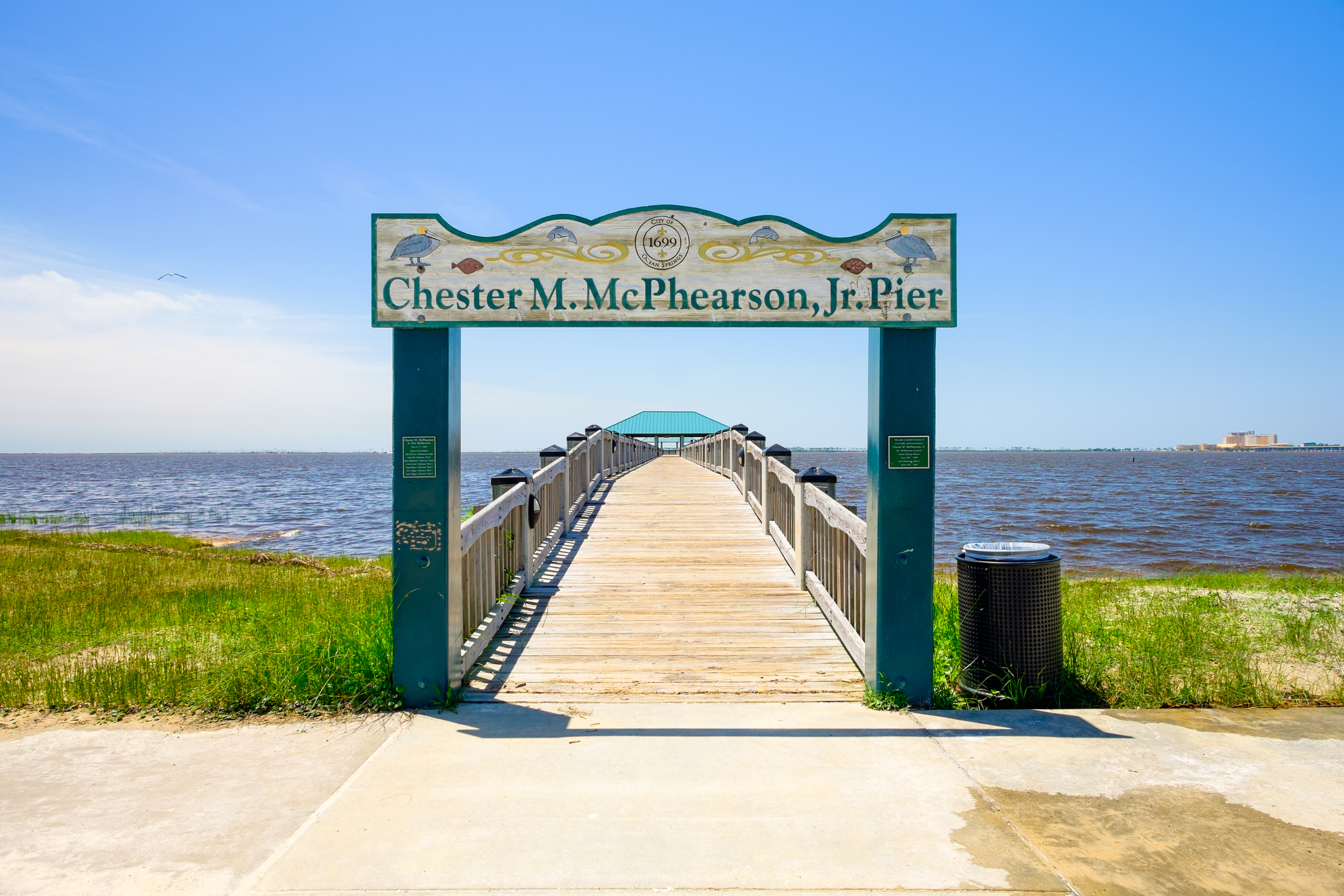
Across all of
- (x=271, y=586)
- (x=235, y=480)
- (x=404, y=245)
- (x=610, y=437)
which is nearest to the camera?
(x=404, y=245)

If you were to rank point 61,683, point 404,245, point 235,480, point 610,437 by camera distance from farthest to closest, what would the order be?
point 235,480 → point 610,437 → point 61,683 → point 404,245

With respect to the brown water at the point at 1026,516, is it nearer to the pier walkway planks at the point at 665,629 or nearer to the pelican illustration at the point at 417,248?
the pier walkway planks at the point at 665,629

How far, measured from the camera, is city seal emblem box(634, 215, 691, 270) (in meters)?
5.32

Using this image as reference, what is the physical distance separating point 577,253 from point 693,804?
365 centimetres

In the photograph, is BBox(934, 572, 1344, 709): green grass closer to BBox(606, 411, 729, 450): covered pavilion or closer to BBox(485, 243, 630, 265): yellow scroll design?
BBox(485, 243, 630, 265): yellow scroll design

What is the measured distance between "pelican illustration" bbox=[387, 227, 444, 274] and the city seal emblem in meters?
1.43

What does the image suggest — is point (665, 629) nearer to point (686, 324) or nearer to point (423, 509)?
point (423, 509)

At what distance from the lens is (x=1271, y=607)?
32.4 feet

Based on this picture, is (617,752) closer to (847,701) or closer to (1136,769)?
(847,701)

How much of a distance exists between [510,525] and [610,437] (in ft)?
43.3

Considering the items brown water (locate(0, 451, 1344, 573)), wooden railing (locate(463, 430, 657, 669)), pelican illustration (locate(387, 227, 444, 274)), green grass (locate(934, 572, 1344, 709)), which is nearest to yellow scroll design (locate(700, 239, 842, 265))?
pelican illustration (locate(387, 227, 444, 274))

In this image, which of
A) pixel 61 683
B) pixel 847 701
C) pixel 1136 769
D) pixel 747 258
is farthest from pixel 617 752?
pixel 61 683

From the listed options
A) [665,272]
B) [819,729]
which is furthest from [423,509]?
[819,729]

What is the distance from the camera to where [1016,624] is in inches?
216
